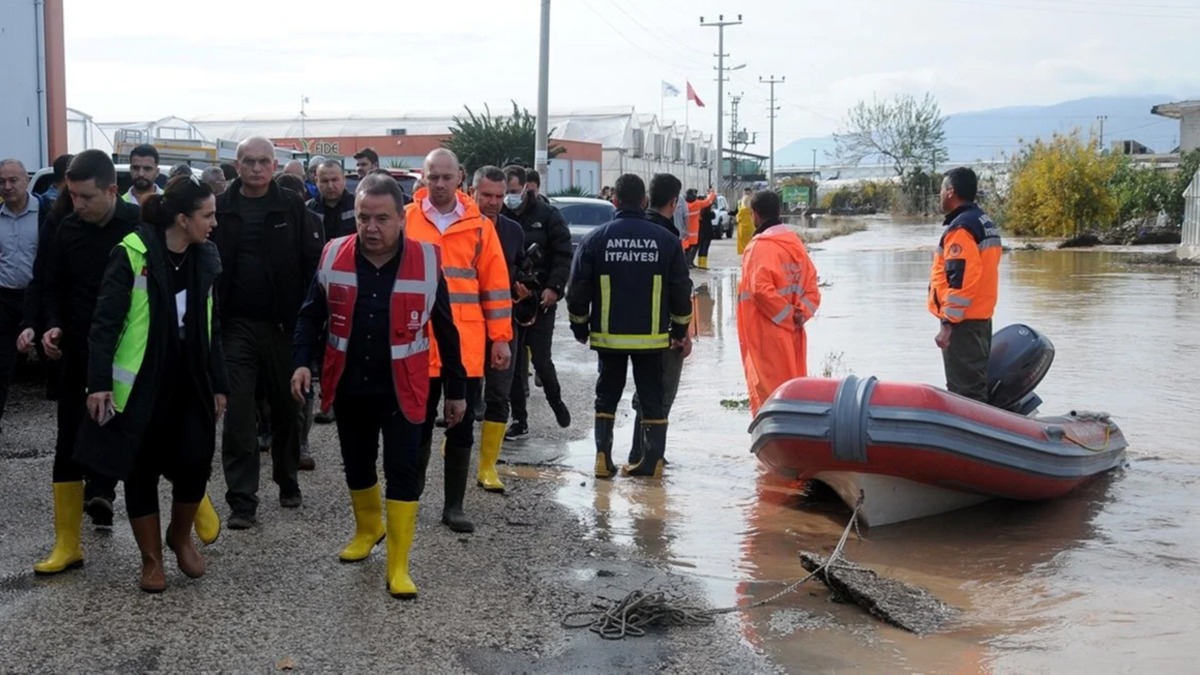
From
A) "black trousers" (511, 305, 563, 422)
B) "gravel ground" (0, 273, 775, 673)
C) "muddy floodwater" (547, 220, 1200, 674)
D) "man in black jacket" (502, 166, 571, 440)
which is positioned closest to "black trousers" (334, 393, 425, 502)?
"gravel ground" (0, 273, 775, 673)

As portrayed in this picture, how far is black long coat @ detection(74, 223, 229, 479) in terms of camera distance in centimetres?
523

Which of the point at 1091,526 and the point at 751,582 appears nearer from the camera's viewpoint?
the point at 751,582

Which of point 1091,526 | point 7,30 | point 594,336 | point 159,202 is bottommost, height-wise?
point 1091,526

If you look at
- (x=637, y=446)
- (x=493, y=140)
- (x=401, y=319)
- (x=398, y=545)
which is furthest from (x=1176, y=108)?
(x=398, y=545)

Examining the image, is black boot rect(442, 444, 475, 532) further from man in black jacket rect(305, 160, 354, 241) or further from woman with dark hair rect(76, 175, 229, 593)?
man in black jacket rect(305, 160, 354, 241)

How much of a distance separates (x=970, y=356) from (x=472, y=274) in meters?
3.40

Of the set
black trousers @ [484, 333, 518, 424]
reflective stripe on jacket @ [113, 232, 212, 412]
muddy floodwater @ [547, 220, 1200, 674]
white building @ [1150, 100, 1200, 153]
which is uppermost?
white building @ [1150, 100, 1200, 153]

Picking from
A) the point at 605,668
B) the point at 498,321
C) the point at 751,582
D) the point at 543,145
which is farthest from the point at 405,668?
the point at 543,145

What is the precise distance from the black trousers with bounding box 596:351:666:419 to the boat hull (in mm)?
654

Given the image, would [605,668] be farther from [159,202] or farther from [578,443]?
[578,443]

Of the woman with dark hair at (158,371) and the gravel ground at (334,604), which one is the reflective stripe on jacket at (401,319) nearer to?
the woman with dark hair at (158,371)

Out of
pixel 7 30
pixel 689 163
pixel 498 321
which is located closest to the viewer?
pixel 498 321

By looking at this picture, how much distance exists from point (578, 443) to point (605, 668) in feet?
14.4

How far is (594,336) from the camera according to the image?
26.4 ft
